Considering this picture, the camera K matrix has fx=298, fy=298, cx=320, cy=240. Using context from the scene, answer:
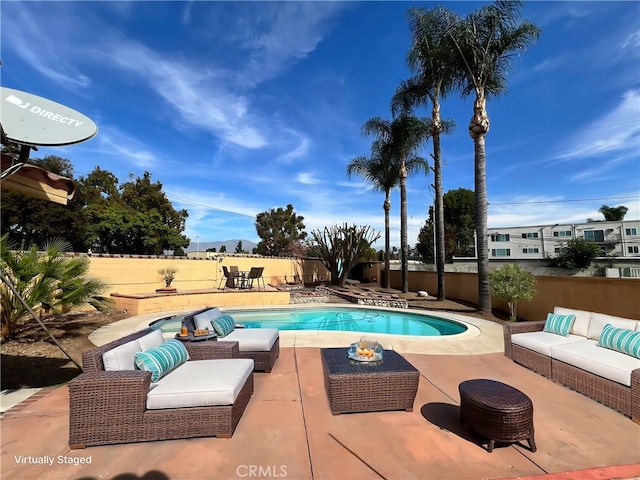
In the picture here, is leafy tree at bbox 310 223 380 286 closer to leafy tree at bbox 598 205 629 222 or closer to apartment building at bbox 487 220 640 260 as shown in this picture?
apartment building at bbox 487 220 640 260

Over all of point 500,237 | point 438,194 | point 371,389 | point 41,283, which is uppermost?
point 500,237

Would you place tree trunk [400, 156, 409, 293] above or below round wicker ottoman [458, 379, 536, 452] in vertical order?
above

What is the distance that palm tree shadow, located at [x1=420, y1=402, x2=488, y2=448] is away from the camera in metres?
2.60

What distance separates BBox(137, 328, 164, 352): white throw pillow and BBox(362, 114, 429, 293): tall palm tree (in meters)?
13.1

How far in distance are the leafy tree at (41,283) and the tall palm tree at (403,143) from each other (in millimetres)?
13017

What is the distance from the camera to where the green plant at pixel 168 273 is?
456 inches

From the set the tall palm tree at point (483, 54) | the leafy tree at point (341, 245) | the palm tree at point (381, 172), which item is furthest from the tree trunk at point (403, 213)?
the tall palm tree at point (483, 54)

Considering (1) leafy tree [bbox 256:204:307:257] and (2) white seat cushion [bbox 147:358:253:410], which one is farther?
(1) leafy tree [bbox 256:204:307:257]

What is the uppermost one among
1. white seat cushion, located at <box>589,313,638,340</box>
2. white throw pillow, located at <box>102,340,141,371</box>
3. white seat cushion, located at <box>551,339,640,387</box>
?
white seat cushion, located at <box>589,313,638,340</box>

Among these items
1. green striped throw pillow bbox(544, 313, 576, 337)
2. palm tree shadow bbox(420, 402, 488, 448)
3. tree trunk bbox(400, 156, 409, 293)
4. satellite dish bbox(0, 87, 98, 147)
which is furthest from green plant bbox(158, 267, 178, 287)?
green striped throw pillow bbox(544, 313, 576, 337)

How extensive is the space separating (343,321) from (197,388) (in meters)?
7.68

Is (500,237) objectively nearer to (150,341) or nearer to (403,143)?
(403,143)

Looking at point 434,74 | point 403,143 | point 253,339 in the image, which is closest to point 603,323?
point 253,339

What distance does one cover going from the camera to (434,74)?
38.1 feet
